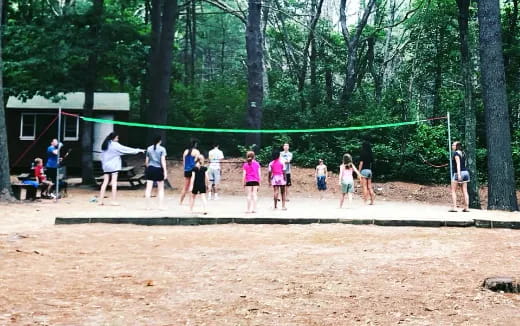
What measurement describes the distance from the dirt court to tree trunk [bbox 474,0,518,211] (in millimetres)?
4495

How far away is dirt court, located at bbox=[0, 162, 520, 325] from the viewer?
4641 millimetres

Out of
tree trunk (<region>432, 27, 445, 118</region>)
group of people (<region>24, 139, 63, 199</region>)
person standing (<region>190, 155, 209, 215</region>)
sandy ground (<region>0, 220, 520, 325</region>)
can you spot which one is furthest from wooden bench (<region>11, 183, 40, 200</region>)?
tree trunk (<region>432, 27, 445, 118</region>)

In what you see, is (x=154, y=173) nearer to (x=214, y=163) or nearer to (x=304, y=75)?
(x=214, y=163)

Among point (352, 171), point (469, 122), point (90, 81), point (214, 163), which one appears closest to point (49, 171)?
point (214, 163)

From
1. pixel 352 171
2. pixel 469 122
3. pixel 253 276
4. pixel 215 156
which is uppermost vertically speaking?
pixel 469 122

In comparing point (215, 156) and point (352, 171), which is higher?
point (215, 156)

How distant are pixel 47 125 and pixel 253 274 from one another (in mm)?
21955

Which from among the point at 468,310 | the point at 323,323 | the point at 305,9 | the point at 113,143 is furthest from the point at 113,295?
the point at 305,9

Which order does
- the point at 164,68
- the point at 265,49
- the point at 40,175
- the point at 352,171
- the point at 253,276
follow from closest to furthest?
the point at 253,276, the point at 352,171, the point at 40,175, the point at 164,68, the point at 265,49

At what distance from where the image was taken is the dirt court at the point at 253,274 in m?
4.64

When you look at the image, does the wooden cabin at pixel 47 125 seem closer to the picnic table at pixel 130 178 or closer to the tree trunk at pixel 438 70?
the picnic table at pixel 130 178

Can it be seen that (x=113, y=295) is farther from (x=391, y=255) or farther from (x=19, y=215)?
(x=19, y=215)

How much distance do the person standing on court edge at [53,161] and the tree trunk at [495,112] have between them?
38.2ft

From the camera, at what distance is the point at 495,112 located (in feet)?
Result: 45.9
